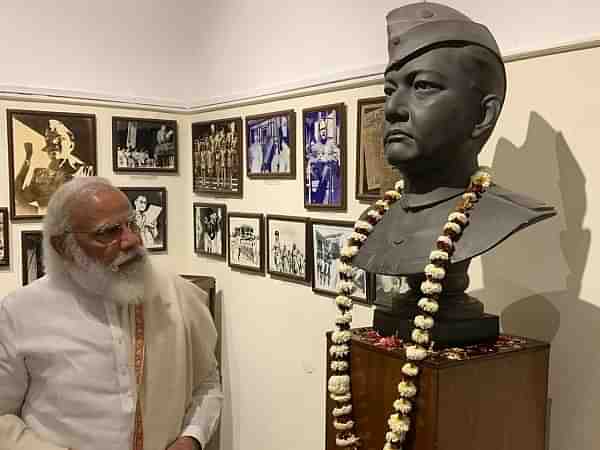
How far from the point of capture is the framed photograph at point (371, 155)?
88.9 inches

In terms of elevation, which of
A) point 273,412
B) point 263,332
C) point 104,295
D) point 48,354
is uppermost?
point 104,295

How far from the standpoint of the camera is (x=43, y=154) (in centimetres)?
297

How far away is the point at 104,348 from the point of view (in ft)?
6.01

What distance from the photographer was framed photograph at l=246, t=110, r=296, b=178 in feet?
8.80

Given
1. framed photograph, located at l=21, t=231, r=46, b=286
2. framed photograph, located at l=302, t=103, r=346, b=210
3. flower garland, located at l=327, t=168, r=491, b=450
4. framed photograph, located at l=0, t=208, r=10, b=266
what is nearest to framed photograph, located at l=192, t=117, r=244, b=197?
framed photograph, located at l=302, t=103, r=346, b=210

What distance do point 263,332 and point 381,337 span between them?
1433 millimetres

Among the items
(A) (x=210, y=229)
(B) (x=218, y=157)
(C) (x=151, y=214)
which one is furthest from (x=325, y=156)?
(C) (x=151, y=214)

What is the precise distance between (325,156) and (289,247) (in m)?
0.45

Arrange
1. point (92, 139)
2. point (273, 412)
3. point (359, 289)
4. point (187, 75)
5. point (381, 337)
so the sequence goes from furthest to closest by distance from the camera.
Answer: point (187, 75)
point (92, 139)
point (273, 412)
point (359, 289)
point (381, 337)

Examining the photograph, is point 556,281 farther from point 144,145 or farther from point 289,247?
point 144,145

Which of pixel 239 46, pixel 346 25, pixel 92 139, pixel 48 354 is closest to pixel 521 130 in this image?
pixel 346 25

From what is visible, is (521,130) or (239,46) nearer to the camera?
(521,130)

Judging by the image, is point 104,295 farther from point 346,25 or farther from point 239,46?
point 239,46

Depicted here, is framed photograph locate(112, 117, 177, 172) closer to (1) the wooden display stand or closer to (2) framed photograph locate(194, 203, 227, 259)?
(2) framed photograph locate(194, 203, 227, 259)
